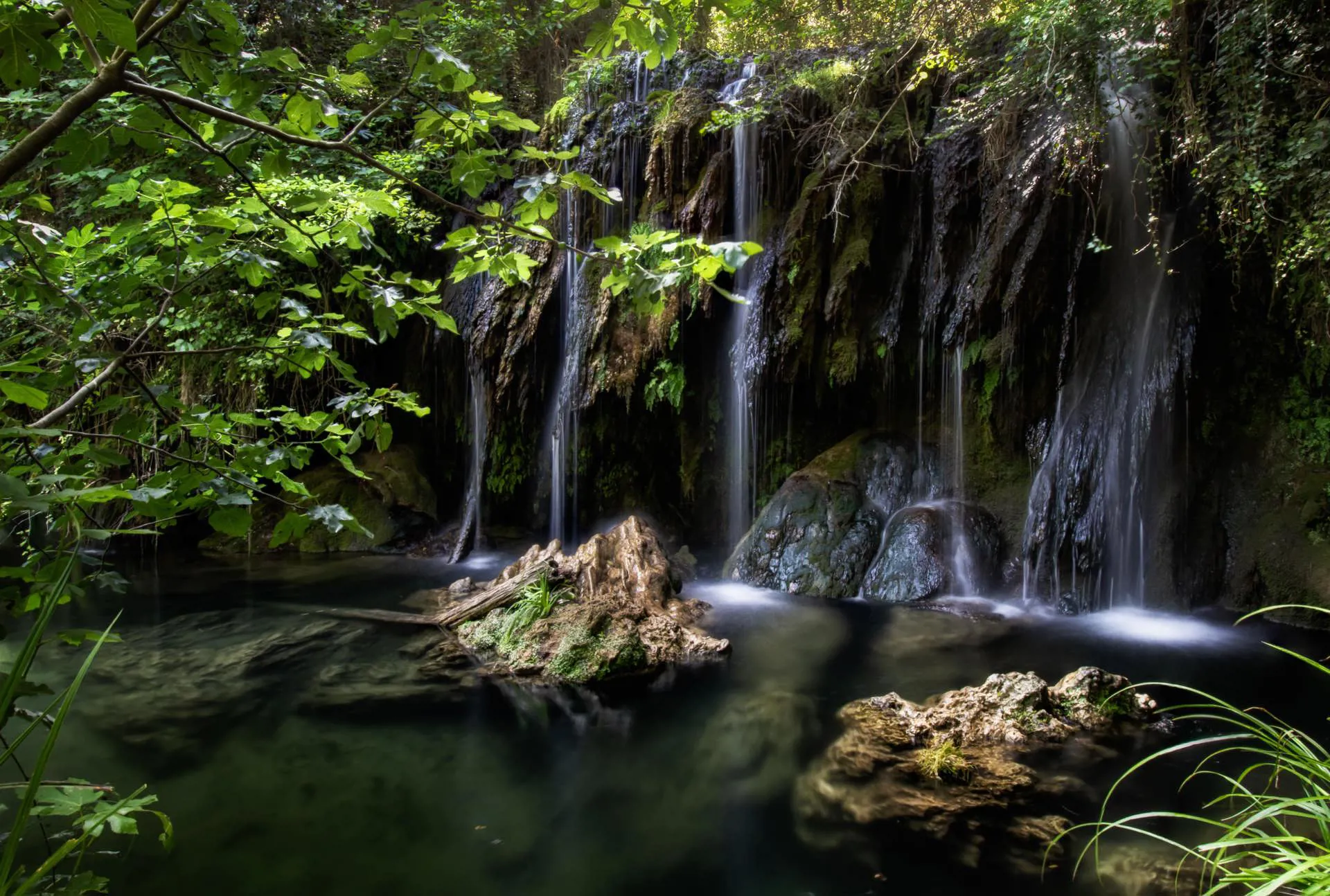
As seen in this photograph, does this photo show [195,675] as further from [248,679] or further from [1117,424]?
[1117,424]

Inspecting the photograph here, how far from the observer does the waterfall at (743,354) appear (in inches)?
359

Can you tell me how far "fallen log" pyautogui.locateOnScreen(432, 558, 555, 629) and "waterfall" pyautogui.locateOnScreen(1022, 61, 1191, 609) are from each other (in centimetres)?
481

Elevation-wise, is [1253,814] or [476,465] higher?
[476,465]

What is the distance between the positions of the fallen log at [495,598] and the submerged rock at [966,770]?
288 centimetres

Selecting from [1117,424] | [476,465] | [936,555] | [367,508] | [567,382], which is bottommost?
[936,555]

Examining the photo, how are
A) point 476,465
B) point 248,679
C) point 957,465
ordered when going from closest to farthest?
point 248,679 < point 957,465 < point 476,465

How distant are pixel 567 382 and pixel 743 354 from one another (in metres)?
2.29

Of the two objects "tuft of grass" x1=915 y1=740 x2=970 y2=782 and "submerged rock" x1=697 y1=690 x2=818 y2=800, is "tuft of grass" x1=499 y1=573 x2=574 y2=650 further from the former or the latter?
"tuft of grass" x1=915 y1=740 x2=970 y2=782

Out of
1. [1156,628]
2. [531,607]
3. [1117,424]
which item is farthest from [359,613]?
[1117,424]

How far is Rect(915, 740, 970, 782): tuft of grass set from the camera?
402 centimetres

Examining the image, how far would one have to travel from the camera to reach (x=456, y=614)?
22.7 ft

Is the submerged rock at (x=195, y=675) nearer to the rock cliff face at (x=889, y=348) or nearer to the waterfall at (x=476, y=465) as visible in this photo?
the waterfall at (x=476, y=465)

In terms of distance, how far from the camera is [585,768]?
14.7 ft

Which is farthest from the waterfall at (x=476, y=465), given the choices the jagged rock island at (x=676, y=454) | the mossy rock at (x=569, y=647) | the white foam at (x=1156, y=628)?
the white foam at (x=1156, y=628)
